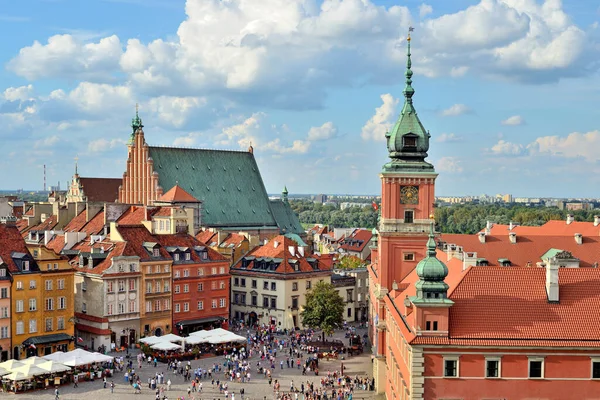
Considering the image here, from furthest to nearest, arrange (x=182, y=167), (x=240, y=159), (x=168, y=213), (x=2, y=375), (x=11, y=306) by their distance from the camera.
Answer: (x=240, y=159) < (x=182, y=167) < (x=168, y=213) < (x=11, y=306) < (x=2, y=375)

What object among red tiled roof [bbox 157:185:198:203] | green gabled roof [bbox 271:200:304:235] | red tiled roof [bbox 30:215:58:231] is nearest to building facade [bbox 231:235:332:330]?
red tiled roof [bbox 157:185:198:203]

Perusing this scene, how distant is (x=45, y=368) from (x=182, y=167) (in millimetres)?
73477

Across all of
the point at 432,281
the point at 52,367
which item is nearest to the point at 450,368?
the point at 432,281

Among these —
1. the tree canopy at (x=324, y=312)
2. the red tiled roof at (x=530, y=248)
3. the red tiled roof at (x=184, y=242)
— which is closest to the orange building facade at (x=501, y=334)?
the red tiled roof at (x=530, y=248)

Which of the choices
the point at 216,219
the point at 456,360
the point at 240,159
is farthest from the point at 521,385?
the point at 240,159

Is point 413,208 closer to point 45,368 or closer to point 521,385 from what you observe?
point 521,385

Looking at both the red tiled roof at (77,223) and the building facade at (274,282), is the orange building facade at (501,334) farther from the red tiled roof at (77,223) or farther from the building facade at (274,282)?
the red tiled roof at (77,223)

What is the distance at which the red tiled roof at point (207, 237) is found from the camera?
A: 120 meters

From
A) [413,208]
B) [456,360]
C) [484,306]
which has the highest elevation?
[413,208]

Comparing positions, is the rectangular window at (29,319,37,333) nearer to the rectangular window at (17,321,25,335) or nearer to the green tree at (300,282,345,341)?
the rectangular window at (17,321,25,335)

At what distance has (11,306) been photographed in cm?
8125

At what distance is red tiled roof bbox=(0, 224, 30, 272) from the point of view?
8262 cm

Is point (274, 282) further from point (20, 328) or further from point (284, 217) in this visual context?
point (284, 217)

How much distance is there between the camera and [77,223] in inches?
4523
